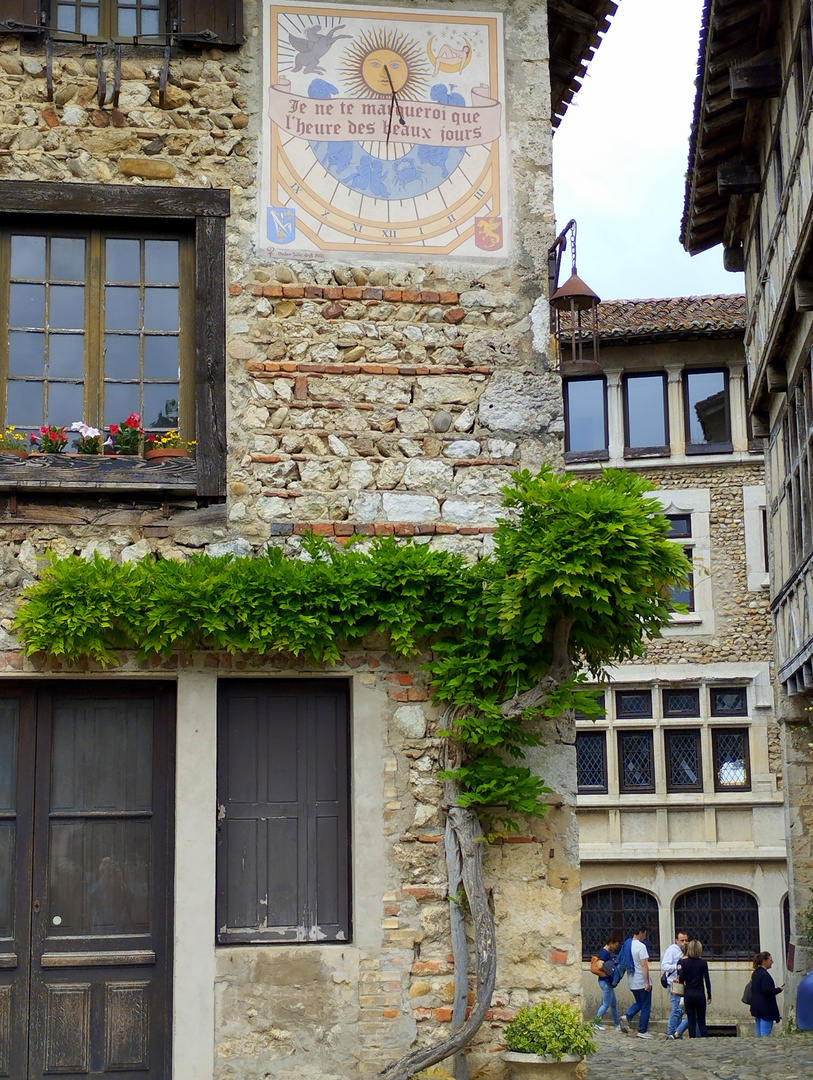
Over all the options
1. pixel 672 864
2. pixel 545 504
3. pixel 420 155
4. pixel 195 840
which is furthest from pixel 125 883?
pixel 672 864

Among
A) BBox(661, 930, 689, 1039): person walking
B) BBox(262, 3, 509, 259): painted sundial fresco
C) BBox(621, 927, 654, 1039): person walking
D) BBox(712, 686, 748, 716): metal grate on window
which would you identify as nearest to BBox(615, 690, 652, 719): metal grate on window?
BBox(712, 686, 748, 716): metal grate on window

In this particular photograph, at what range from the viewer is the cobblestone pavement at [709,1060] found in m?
9.12

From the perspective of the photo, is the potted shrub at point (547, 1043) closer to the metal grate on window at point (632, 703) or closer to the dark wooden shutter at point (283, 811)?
the dark wooden shutter at point (283, 811)

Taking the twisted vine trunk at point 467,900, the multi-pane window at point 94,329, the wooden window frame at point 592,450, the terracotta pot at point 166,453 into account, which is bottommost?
the twisted vine trunk at point 467,900

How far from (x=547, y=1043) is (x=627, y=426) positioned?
18.7 m

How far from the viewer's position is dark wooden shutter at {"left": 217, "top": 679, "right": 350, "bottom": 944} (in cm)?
735

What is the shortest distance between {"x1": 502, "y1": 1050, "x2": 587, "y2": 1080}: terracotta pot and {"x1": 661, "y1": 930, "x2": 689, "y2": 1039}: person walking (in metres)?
10.2

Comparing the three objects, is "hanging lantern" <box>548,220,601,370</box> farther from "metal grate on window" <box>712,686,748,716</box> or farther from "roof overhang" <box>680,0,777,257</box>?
"metal grate on window" <box>712,686,748,716</box>

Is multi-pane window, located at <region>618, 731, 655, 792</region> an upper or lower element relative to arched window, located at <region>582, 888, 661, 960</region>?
upper

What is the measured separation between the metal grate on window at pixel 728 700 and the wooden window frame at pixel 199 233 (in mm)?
17735

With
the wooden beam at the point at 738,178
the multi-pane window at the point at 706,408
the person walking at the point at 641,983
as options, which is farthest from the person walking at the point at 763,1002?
the multi-pane window at the point at 706,408

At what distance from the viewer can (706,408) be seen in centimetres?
2452

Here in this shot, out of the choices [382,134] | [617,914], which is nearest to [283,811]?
[382,134]

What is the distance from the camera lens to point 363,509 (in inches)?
301
